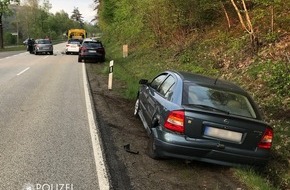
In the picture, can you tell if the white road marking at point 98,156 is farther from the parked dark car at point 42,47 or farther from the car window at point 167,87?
the parked dark car at point 42,47

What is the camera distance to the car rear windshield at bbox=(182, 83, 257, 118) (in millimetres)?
5820

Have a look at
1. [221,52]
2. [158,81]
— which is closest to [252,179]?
[158,81]

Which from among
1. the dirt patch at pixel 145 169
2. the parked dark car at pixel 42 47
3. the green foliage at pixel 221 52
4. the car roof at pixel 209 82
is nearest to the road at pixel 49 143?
the dirt patch at pixel 145 169

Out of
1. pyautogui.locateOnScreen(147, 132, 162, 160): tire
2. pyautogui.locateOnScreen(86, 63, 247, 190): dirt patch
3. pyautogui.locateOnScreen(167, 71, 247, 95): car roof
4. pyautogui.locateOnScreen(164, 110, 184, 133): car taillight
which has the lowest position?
pyautogui.locateOnScreen(86, 63, 247, 190): dirt patch

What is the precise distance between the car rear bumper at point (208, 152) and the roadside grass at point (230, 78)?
0.20 meters

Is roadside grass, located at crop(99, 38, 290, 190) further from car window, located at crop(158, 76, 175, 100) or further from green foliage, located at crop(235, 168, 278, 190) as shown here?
car window, located at crop(158, 76, 175, 100)

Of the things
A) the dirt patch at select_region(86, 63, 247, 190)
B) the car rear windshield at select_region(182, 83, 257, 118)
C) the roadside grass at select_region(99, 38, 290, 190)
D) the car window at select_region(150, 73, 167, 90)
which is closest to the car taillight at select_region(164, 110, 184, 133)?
the car rear windshield at select_region(182, 83, 257, 118)

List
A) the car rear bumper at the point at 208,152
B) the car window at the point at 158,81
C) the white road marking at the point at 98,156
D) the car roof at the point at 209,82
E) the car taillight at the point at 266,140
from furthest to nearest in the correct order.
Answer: the car window at the point at 158,81
the car roof at the point at 209,82
the car taillight at the point at 266,140
the car rear bumper at the point at 208,152
the white road marking at the point at 98,156

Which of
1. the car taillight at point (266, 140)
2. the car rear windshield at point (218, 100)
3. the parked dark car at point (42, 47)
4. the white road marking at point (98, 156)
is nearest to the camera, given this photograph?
the white road marking at point (98, 156)

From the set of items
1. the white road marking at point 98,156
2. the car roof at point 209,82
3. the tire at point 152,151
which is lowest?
the white road marking at point 98,156

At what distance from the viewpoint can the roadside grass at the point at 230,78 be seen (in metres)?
A: 5.64

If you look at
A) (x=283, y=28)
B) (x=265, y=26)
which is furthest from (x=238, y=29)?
(x=283, y=28)

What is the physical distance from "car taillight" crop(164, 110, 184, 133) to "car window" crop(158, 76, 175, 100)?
0.64 m

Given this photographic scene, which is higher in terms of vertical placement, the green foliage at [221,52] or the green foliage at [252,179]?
the green foliage at [221,52]
